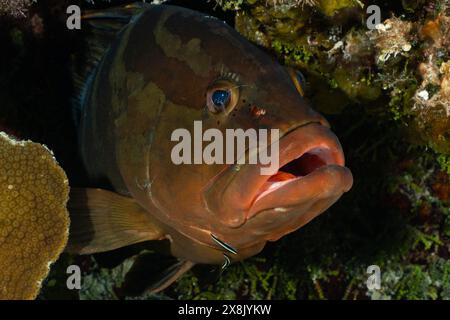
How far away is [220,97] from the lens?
9.06ft

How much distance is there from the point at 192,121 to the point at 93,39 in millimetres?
1853

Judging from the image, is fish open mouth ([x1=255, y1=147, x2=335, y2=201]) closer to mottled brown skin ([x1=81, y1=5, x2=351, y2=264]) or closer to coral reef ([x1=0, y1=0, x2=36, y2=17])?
mottled brown skin ([x1=81, y1=5, x2=351, y2=264])

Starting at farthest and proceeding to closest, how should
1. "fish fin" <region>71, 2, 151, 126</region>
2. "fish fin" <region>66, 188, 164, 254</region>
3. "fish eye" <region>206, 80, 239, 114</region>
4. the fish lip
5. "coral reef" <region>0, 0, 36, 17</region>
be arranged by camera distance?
"fish fin" <region>71, 2, 151, 126</region> < "coral reef" <region>0, 0, 36, 17</region> < "fish fin" <region>66, 188, 164, 254</region> < "fish eye" <region>206, 80, 239, 114</region> < the fish lip

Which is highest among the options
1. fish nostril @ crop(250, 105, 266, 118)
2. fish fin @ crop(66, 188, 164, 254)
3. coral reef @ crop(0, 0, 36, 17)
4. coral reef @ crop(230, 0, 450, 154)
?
coral reef @ crop(0, 0, 36, 17)

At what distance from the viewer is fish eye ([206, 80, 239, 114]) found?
2.73 meters

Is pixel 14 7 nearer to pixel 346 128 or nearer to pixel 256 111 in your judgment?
pixel 256 111

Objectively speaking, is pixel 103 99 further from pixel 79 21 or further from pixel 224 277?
pixel 224 277

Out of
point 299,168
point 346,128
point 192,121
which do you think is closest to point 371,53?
point 346,128

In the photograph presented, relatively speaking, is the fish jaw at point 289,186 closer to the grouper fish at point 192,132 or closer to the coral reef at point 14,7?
the grouper fish at point 192,132

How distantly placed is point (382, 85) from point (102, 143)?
2275 millimetres

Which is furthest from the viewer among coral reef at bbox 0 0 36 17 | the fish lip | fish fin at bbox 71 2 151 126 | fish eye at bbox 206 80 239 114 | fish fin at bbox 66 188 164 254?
fish fin at bbox 71 2 151 126

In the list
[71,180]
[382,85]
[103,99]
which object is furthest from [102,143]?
[382,85]

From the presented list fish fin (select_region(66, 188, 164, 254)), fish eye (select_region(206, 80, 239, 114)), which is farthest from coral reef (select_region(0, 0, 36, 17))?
fish eye (select_region(206, 80, 239, 114))

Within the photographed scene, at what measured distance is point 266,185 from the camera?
2.52 metres
